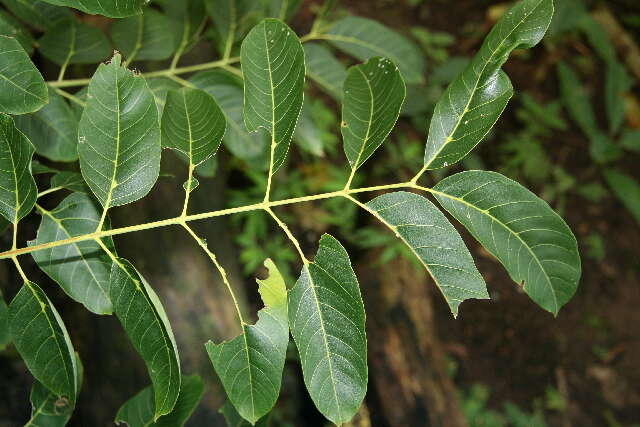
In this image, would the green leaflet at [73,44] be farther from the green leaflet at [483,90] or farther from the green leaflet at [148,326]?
the green leaflet at [483,90]

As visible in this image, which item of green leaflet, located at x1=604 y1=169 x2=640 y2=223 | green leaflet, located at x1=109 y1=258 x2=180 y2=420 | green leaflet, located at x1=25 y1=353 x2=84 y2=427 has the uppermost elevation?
green leaflet, located at x1=109 y1=258 x2=180 y2=420

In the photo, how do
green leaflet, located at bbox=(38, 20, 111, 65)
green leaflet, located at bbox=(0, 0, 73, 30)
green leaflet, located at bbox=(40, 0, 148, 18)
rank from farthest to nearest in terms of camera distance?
green leaflet, located at bbox=(38, 20, 111, 65), green leaflet, located at bbox=(0, 0, 73, 30), green leaflet, located at bbox=(40, 0, 148, 18)

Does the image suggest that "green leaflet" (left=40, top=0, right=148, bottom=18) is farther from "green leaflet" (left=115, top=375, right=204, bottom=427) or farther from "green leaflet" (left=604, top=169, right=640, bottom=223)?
"green leaflet" (left=604, top=169, right=640, bottom=223)

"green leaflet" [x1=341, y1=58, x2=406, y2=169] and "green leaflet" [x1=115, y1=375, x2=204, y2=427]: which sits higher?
"green leaflet" [x1=341, y1=58, x2=406, y2=169]

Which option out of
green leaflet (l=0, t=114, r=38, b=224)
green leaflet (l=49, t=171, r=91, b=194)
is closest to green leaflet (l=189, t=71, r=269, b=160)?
green leaflet (l=49, t=171, r=91, b=194)

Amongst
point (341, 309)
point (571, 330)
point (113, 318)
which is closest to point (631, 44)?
point (571, 330)

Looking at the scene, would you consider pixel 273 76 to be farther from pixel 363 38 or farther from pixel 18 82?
pixel 363 38

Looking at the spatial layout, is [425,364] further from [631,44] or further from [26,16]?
[631,44]
